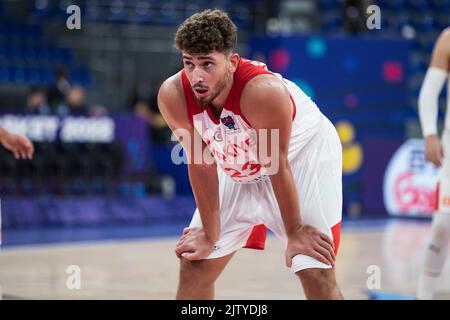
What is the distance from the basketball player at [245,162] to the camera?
3996mm

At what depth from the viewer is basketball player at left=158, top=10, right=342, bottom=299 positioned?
3996 millimetres

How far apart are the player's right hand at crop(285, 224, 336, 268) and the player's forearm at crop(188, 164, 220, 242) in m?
0.45

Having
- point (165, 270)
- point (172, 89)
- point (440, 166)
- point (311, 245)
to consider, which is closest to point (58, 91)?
point (165, 270)

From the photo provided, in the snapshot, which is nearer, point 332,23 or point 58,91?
point 58,91

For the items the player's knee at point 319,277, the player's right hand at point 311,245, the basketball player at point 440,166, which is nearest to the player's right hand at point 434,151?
the basketball player at point 440,166

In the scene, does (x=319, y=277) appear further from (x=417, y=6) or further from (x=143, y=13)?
(x=417, y=6)

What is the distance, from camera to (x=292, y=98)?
4.40 meters

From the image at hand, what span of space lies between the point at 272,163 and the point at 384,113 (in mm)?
11158

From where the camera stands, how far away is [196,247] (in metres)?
4.48

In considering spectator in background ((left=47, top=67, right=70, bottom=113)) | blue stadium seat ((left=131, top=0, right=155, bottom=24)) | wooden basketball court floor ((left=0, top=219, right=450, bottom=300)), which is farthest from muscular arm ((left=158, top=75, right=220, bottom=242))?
blue stadium seat ((left=131, top=0, right=155, bottom=24))

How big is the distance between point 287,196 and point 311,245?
266 millimetres

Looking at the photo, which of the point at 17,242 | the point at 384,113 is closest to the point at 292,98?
the point at 17,242

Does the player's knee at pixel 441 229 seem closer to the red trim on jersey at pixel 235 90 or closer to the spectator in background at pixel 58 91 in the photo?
the red trim on jersey at pixel 235 90

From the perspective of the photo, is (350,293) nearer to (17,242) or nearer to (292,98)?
(292,98)
